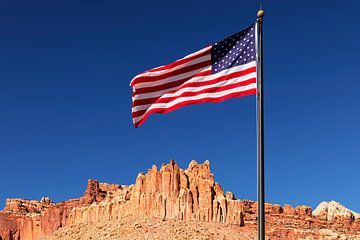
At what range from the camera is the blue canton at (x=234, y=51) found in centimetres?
1677

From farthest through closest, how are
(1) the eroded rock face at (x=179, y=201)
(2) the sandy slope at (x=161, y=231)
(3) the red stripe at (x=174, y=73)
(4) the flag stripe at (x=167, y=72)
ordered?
(1) the eroded rock face at (x=179, y=201), (2) the sandy slope at (x=161, y=231), (3) the red stripe at (x=174, y=73), (4) the flag stripe at (x=167, y=72)

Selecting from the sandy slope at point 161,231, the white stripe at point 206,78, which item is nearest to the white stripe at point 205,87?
the white stripe at point 206,78

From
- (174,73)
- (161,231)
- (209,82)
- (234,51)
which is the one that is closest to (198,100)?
(209,82)

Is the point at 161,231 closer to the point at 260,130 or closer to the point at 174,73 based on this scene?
the point at 174,73

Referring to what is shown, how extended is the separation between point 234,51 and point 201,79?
146cm

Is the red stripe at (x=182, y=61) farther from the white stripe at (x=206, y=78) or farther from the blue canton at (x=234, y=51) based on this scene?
the white stripe at (x=206, y=78)

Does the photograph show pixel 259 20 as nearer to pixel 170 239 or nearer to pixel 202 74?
pixel 202 74

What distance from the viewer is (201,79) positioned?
18.2m

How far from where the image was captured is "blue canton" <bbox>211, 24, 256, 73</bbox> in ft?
55.0

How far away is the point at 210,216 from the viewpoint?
14900 cm


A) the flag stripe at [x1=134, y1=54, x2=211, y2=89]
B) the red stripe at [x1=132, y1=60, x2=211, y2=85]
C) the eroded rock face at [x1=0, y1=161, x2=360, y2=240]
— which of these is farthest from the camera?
the eroded rock face at [x1=0, y1=161, x2=360, y2=240]

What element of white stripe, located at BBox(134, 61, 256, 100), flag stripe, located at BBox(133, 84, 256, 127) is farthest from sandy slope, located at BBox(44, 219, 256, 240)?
white stripe, located at BBox(134, 61, 256, 100)

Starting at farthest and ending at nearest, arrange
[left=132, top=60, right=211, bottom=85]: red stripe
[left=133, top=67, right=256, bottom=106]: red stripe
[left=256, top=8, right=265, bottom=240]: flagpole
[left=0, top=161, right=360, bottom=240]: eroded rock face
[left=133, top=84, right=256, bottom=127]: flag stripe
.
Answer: [left=0, top=161, right=360, bottom=240]: eroded rock face
[left=132, top=60, right=211, bottom=85]: red stripe
[left=133, top=67, right=256, bottom=106]: red stripe
[left=133, top=84, right=256, bottom=127]: flag stripe
[left=256, top=8, right=265, bottom=240]: flagpole

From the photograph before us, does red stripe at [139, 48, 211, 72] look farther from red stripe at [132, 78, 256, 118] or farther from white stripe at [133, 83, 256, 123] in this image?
white stripe at [133, 83, 256, 123]
